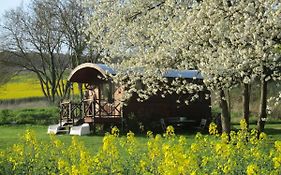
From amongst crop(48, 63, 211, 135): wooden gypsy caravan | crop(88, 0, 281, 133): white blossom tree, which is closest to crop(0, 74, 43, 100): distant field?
crop(48, 63, 211, 135): wooden gypsy caravan

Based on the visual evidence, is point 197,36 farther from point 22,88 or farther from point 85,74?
point 22,88

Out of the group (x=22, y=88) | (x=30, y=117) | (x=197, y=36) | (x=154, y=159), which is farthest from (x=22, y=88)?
(x=154, y=159)

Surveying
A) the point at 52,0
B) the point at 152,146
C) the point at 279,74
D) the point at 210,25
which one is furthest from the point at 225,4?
the point at 52,0

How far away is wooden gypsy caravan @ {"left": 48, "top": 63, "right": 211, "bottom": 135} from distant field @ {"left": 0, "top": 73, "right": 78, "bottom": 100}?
22177mm

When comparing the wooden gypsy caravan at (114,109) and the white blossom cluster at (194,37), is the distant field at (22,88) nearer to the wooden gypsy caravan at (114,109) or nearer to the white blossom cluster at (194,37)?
the wooden gypsy caravan at (114,109)

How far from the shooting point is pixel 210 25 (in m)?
10.8

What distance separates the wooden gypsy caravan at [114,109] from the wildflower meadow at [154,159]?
1436cm

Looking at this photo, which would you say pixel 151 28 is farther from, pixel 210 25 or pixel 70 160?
pixel 70 160

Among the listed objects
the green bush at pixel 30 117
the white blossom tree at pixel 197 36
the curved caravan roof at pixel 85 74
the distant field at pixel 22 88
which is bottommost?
the green bush at pixel 30 117

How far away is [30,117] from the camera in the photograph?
33344 mm

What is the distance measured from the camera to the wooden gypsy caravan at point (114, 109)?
2447 centimetres

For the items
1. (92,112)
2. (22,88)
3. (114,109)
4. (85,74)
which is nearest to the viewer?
(92,112)

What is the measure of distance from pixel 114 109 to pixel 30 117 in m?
9.82

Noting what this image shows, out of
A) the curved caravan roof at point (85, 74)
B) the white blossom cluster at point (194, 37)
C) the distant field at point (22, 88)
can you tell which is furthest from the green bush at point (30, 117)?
the white blossom cluster at point (194, 37)
